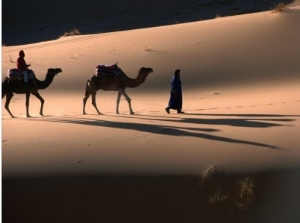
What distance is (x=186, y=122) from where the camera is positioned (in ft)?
41.3

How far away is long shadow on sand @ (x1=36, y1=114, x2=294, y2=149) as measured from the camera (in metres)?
10.6

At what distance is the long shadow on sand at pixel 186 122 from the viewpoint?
1061cm

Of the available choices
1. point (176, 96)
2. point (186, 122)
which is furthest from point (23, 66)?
point (186, 122)

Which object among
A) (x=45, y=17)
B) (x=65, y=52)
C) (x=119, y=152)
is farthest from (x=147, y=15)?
(x=119, y=152)

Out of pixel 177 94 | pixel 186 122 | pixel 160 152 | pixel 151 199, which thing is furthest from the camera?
pixel 177 94

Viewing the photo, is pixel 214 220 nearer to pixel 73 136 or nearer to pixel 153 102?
pixel 73 136

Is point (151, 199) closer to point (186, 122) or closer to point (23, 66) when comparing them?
point (186, 122)

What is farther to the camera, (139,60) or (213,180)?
(139,60)

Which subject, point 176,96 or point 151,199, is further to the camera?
point 176,96

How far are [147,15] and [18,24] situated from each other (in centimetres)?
1104

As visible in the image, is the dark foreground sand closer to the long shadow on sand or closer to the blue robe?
the long shadow on sand

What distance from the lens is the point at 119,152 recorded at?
31.8ft

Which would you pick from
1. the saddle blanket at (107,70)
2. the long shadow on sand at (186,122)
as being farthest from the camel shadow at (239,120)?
the saddle blanket at (107,70)

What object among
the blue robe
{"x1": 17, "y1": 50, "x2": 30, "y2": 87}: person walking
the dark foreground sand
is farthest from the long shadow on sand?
{"x1": 17, "y1": 50, "x2": 30, "y2": 87}: person walking
